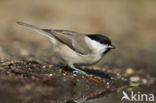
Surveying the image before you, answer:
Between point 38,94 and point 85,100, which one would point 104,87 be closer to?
point 85,100

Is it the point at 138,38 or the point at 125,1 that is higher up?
→ the point at 125,1

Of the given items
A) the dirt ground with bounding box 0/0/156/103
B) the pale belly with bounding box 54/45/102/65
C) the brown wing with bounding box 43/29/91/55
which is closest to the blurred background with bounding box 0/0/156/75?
the dirt ground with bounding box 0/0/156/103

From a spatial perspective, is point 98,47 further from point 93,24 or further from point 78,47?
point 93,24

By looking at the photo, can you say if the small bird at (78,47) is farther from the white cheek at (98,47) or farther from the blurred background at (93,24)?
the blurred background at (93,24)

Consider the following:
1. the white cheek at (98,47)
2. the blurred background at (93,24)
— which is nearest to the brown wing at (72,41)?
the white cheek at (98,47)

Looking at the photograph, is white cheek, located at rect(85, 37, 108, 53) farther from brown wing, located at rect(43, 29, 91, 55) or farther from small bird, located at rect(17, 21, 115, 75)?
brown wing, located at rect(43, 29, 91, 55)

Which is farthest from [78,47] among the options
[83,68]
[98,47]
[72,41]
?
[83,68]

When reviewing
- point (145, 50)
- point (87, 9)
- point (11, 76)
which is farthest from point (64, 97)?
point (87, 9)
